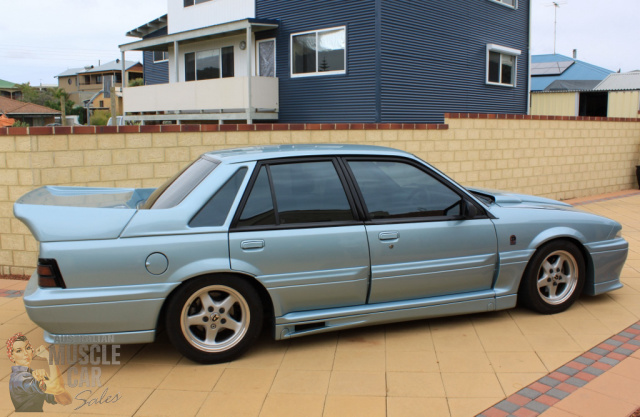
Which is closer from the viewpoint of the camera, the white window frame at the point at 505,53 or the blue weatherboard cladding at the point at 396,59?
the blue weatherboard cladding at the point at 396,59

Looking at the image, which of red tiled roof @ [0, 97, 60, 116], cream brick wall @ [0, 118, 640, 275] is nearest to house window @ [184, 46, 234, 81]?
cream brick wall @ [0, 118, 640, 275]

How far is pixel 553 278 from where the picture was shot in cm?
540

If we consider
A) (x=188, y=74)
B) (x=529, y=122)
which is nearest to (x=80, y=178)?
(x=529, y=122)

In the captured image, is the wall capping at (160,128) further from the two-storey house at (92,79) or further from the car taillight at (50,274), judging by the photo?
the two-storey house at (92,79)

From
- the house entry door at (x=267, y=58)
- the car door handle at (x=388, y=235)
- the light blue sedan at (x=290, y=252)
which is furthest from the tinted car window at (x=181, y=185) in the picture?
the house entry door at (x=267, y=58)

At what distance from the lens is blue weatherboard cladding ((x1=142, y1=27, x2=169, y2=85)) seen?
24422 millimetres

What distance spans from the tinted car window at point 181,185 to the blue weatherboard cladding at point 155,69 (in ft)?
67.0

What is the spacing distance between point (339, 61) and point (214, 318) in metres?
13.6

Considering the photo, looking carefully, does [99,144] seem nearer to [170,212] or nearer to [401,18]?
[170,212]

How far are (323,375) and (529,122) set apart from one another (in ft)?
30.1

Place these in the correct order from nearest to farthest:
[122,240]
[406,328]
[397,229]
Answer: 1. [122,240]
2. [397,229]
3. [406,328]

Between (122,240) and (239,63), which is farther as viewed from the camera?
(239,63)

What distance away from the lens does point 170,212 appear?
4340 millimetres

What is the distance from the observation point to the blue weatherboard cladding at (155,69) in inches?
961
